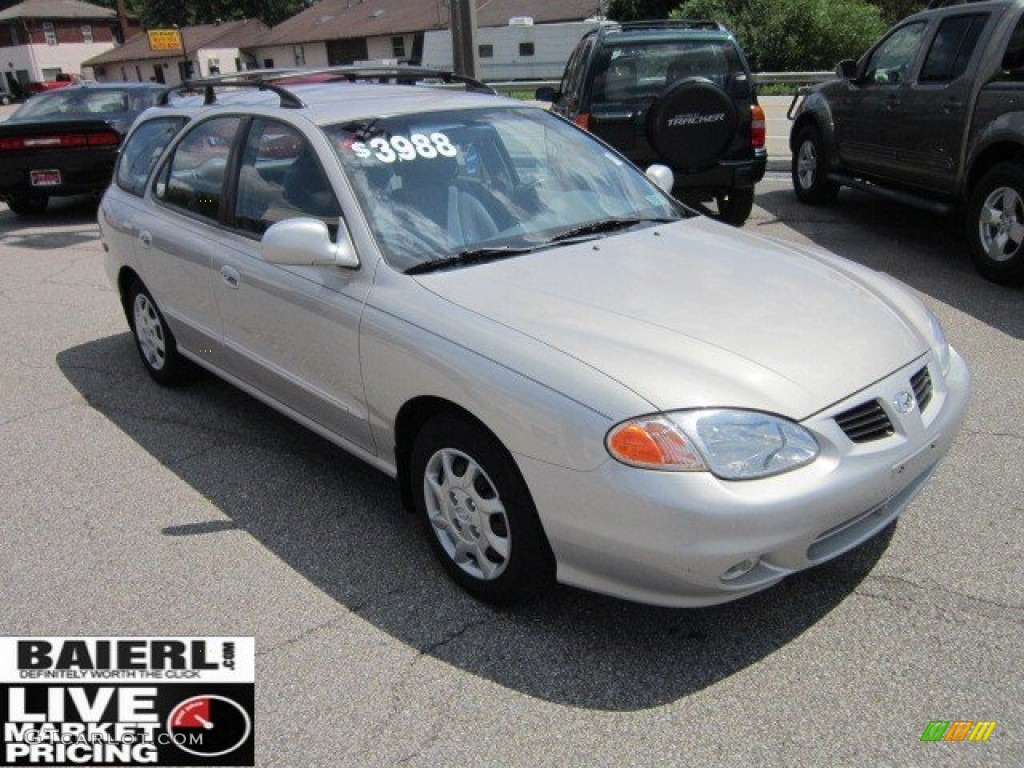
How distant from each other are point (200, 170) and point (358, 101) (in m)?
1.09

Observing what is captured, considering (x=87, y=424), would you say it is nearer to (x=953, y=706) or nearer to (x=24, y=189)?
(x=953, y=706)

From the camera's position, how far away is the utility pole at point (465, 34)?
9969 millimetres

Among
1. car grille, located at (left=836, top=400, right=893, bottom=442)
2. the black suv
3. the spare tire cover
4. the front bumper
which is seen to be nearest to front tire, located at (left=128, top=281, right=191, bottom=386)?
the front bumper

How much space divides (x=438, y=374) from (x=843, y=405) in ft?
4.16

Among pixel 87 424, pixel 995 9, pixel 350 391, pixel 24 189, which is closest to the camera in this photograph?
pixel 350 391

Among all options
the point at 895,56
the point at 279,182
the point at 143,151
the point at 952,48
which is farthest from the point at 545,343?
the point at 895,56

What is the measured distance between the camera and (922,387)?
294 cm

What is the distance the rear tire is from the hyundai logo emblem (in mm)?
11538

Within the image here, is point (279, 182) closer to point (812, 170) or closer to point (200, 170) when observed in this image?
point (200, 170)

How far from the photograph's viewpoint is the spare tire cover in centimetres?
730

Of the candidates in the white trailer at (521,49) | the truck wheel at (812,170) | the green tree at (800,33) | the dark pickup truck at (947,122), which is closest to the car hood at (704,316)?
the dark pickup truck at (947,122)

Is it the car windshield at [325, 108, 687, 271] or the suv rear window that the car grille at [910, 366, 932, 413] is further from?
the suv rear window

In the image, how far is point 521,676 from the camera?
Result: 2.74 meters

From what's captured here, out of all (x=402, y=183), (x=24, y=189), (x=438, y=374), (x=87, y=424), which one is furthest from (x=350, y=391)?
(x=24, y=189)
